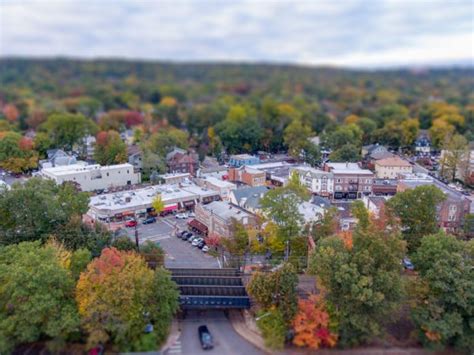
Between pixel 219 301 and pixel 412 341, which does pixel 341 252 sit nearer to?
pixel 412 341

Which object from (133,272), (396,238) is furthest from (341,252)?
(133,272)

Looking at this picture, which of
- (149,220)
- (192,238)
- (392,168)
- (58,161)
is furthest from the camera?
(58,161)

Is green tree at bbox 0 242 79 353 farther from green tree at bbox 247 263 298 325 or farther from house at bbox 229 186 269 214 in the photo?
house at bbox 229 186 269 214

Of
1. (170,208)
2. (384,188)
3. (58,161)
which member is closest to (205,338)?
(170,208)

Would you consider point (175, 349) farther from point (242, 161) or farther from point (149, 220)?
point (242, 161)

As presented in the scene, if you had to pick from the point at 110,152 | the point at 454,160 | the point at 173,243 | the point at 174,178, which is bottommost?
the point at 173,243

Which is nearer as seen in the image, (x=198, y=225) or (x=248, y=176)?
(x=198, y=225)

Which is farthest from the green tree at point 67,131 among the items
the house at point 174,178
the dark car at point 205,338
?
the dark car at point 205,338
